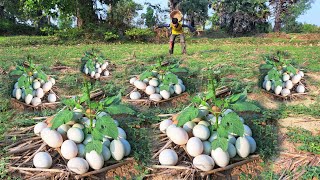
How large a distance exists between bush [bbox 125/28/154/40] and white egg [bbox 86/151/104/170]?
1880 centimetres

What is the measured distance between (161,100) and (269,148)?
1.81 meters

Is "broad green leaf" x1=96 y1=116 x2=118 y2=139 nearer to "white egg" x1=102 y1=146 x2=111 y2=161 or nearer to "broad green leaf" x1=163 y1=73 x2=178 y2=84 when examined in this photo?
"white egg" x1=102 y1=146 x2=111 y2=161

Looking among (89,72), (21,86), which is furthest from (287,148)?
(89,72)

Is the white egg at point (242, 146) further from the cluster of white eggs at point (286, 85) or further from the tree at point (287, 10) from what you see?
the tree at point (287, 10)

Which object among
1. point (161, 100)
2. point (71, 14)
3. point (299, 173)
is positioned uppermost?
point (71, 14)

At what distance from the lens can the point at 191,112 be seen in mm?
2988

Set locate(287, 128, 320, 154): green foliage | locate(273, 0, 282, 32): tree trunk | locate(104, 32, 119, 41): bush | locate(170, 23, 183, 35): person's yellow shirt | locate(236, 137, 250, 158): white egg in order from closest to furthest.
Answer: locate(236, 137, 250, 158): white egg
locate(287, 128, 320, 154): green foliage
locate(170, 23, 183, 35): person's yellow shirt
locate(104, 32, 119, 41): bush
locate(273, 0, 282, 32): tree trunk

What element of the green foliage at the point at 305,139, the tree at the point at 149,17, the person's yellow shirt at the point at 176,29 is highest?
the tree at the point at 149,17

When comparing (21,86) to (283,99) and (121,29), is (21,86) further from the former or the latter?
(121,29)

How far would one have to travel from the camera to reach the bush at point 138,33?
69.8 feet

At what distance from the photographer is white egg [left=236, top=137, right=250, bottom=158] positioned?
299 cm

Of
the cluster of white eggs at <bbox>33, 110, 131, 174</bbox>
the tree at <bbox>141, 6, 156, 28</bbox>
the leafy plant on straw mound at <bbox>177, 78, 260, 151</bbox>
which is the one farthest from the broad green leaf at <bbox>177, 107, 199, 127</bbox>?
the tree at <bbox>141, 6, 156, 28</bbox>

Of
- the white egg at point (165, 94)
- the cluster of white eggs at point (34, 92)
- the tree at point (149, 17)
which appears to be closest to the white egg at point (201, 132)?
the white egg at point (165, 94)

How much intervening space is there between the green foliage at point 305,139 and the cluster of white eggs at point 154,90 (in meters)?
1.61
